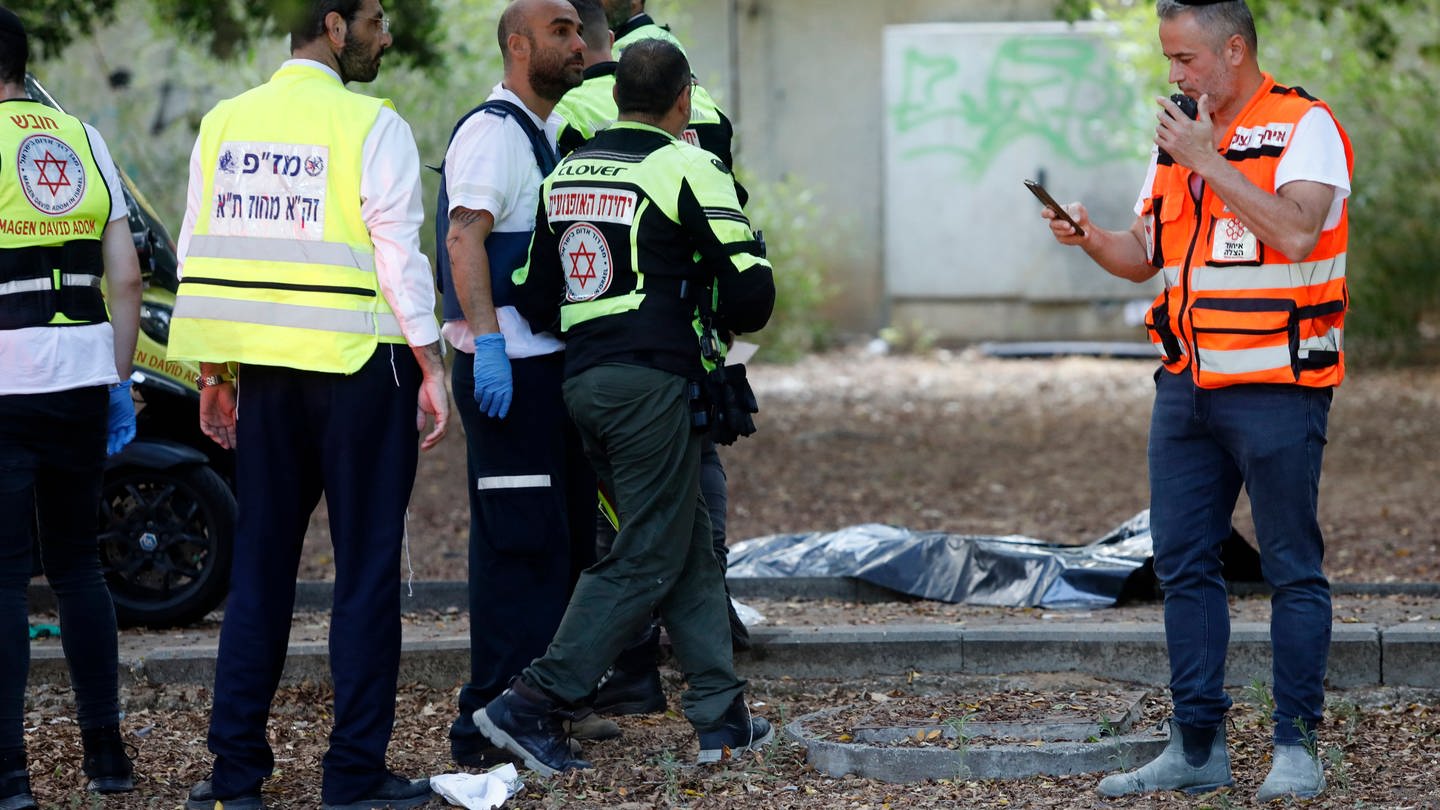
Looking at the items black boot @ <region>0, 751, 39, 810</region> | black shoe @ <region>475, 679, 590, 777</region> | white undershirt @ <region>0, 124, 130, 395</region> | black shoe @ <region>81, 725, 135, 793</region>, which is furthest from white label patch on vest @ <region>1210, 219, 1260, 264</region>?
black boot @ <region>0, 751, 39, 810</region>

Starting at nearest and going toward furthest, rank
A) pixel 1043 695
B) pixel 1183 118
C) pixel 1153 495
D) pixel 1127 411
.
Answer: pixel 1183 118 → pixel 1153 495 → pixel 1043 695 → pixel 1127 411

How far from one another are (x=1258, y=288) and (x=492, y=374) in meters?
1.85

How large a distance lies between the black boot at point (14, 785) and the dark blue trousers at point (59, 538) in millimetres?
27

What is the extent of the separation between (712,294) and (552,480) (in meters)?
0.65

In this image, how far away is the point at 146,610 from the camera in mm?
5930

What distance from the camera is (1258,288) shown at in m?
3.71

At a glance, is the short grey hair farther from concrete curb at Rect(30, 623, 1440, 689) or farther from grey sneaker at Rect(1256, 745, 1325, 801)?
concrete curb at Rect(30, 623, 1440, 689)

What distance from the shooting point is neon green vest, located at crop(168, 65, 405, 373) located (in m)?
3.77

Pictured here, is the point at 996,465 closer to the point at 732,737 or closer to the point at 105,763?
the point at 732,737

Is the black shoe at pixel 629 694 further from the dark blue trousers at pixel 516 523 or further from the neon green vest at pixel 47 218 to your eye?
the neon green vest at pixel 47 218

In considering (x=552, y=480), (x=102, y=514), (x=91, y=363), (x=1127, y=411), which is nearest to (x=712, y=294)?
(x=552, y=480)

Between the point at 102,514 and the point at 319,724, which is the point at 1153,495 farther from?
the point at 102,514

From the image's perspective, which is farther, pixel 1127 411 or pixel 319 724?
pixel 1127 411

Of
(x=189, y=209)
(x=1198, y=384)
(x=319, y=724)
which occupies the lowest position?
(x=319, y=724)
